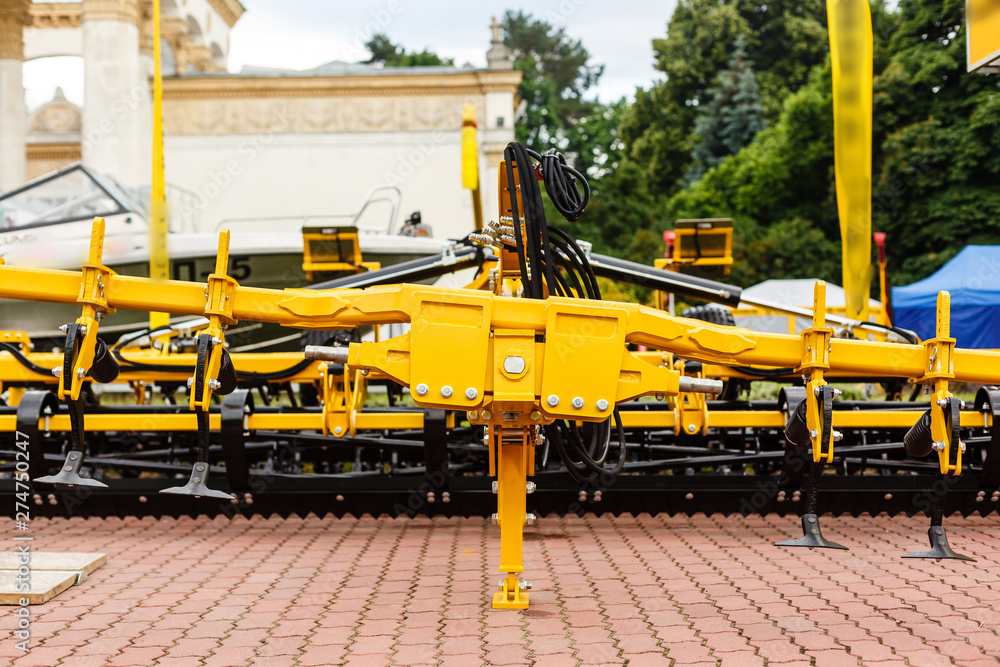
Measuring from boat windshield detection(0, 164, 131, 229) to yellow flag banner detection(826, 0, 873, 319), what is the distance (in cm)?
821

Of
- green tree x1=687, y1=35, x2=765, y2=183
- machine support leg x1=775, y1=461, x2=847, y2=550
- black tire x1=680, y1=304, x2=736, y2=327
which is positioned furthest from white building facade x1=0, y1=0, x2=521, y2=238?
machine support leg x1=775, y1=461, x2=847, y2=550

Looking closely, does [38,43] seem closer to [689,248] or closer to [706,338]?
[689,248]

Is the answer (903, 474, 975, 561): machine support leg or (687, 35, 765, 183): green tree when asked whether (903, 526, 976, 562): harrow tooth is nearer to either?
(903, 474, 975, 561): machine support leg

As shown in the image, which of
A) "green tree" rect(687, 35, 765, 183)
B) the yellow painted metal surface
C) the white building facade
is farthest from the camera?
"green tree" rect(687, 35, 765, 183)

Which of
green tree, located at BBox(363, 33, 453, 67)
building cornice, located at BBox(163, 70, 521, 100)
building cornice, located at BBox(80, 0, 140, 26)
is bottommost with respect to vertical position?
building cornice, located at BBox(163, 70, 521, 100)

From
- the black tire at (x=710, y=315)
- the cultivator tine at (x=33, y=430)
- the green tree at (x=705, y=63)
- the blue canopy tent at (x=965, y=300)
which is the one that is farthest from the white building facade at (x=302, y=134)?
the cultivator tine at (x=33, y=430)

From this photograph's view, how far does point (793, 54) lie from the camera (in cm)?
3766

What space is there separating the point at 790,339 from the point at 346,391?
92.4 inches

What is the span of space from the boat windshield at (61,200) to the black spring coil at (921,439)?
9.42 m

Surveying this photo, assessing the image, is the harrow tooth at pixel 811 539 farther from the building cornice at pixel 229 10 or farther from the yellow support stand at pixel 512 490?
the building cornice at pixel 229 10

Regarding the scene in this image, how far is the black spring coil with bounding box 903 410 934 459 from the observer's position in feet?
10.8

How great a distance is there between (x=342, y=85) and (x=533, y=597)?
21.2 meters

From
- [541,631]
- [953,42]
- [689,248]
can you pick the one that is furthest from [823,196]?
[541,631]

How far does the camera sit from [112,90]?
22.0 metres
